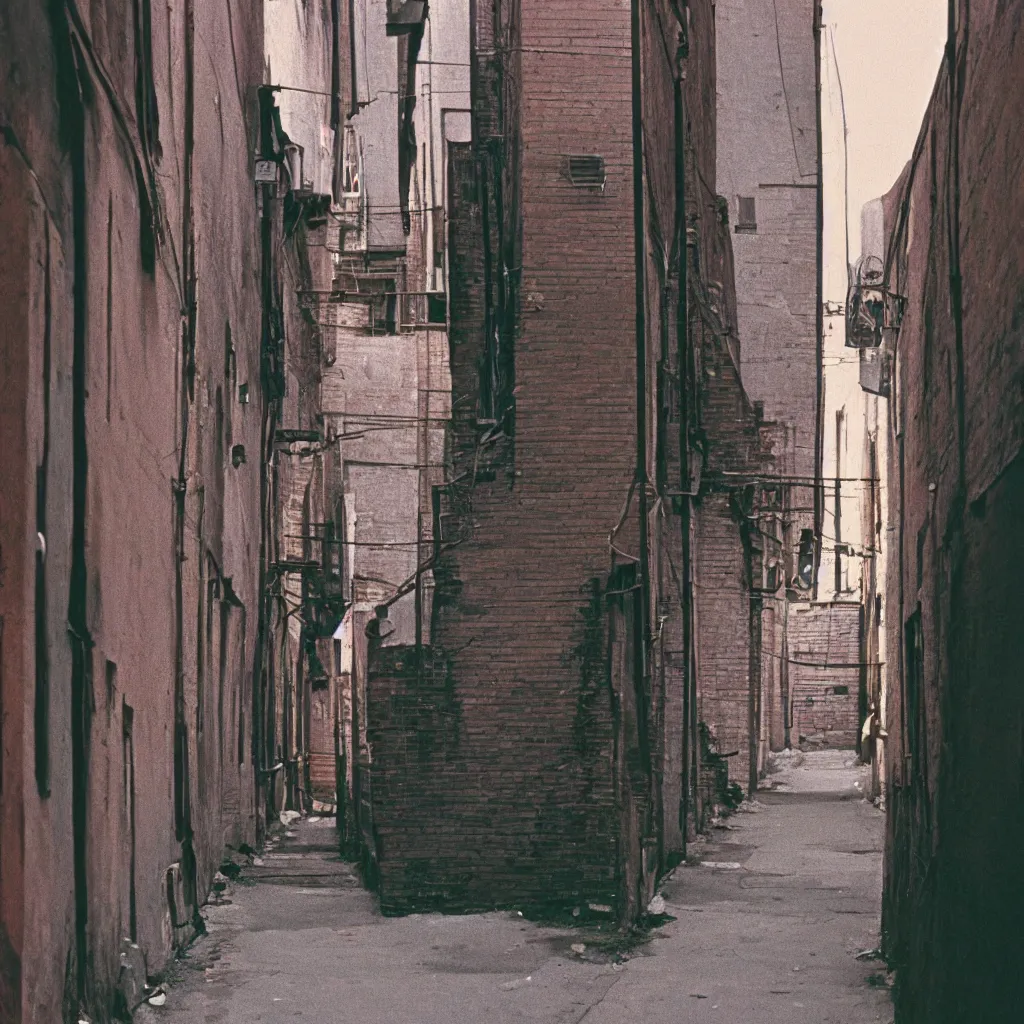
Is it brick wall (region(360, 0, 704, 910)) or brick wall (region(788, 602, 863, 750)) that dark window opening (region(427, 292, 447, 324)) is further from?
brick wall (region(788, 602, 863, 750))

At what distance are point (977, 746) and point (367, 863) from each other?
10.1 m

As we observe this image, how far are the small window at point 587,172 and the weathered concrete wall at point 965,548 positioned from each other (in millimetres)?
4047

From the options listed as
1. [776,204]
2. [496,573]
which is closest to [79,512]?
[496,573]

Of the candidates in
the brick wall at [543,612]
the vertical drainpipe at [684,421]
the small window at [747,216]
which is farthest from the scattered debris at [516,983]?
the small window at [747,216]

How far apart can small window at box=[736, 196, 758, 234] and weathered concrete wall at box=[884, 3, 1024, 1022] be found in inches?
991

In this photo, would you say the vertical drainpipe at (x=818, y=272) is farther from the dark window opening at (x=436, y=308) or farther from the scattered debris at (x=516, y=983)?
the scattered debris at (x=516, y=983)

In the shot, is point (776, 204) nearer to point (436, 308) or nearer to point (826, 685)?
point (436, 308)

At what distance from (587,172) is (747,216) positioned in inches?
867

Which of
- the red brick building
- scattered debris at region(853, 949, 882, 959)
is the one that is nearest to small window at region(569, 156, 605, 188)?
the red brick building

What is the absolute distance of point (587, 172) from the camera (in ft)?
50.0

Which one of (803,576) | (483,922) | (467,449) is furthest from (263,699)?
(803,576)

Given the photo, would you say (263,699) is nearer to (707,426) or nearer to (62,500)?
(707,426)

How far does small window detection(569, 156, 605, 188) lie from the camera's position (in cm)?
1524

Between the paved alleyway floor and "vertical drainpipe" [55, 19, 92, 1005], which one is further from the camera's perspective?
the paved alleyway floor
